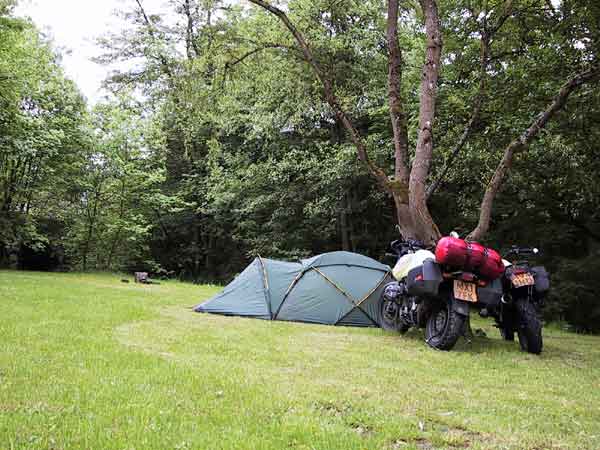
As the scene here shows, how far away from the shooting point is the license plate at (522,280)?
5.84 metres

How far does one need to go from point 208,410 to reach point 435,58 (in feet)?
21.0

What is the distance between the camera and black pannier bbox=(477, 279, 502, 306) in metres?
5.79

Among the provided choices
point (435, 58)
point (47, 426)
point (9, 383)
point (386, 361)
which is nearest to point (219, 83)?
point (435, 58)

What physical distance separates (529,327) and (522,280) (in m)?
0.56

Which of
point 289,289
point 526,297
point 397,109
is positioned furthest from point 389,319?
point 397,109

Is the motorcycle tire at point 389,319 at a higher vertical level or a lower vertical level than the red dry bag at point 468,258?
lower

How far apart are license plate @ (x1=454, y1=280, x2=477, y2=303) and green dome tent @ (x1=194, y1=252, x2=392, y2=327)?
8.55 feet

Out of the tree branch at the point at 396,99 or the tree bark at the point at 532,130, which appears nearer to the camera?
the tree bark at the point at 532,130

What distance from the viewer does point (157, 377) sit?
3.62m

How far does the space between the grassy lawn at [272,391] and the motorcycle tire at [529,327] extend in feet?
0.63

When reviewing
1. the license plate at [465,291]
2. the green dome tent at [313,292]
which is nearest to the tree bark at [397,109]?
the green dome tent at [313,292]

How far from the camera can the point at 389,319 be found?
741 centimetres

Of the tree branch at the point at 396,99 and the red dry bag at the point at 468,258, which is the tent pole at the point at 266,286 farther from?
the red dry bag at the point at 468,258

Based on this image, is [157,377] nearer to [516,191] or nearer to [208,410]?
[208,410]
